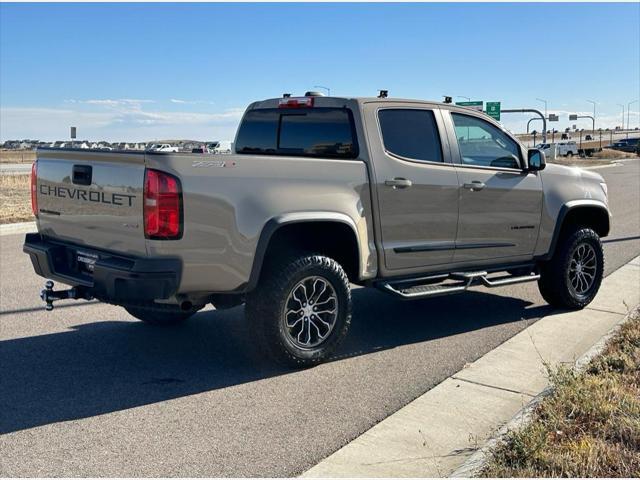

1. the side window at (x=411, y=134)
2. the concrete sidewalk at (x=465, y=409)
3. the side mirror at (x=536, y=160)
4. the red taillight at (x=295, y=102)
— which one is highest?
the red taillight at (x=295, y=102)

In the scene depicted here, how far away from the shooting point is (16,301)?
7684 millimetres

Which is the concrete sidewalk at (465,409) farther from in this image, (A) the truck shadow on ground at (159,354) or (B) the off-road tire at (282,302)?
(B) the off-road tire at (282,302)

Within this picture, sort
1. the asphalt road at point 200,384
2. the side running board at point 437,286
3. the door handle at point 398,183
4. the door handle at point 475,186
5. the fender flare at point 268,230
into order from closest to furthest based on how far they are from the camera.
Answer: the asphalt road at point 200,384, the fender flare at point 268,230, the door handle at point 398,183, the side running board at point 437,286, the door handle at point 475,186

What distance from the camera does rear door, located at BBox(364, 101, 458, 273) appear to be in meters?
5.91

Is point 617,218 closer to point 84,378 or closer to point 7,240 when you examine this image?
point 7,240

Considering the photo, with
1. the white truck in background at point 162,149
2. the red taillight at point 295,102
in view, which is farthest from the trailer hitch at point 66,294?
the red taillight at point 295,102

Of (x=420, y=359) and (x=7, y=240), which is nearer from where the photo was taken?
(x=420, y=359)

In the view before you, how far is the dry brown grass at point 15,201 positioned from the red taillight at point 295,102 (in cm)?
988

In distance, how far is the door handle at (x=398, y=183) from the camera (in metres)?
5.89

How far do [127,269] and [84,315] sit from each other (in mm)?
2722

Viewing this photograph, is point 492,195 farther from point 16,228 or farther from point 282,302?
point 16,228

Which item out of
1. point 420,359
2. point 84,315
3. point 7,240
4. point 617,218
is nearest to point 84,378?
point 84,315

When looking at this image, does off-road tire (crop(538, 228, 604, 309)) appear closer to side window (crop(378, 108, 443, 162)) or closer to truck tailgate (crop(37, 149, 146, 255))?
side window (crop(378, 108, 443, 162))

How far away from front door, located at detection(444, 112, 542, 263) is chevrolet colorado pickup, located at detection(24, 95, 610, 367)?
0.01 meters
